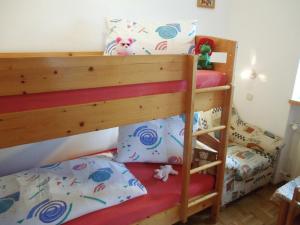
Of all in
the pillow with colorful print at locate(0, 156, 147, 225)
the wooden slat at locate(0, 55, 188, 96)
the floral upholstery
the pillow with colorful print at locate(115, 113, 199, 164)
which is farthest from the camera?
the floral upholstery

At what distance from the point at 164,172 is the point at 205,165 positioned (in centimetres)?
34

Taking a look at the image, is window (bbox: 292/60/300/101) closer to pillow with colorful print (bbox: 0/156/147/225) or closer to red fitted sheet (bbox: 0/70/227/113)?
red fitted sheet (bbox: 0/70/227/113)

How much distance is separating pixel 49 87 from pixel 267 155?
7.46 feet

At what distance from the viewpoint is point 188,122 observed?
5.28 feet

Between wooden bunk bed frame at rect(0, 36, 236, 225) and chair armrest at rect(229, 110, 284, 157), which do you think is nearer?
wooden bunk bed frame at rect(0, 36, 236, 225)

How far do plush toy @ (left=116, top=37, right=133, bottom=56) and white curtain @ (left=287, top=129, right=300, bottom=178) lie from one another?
6.47 ft

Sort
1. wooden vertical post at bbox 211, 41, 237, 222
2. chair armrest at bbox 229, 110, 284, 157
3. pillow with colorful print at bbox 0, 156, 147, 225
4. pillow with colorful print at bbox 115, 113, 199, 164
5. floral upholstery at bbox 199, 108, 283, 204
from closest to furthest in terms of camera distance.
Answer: pillow with colorful print at bbox 0, 156, 147, 225, wooden vertical post at bbox 211, 41, 237, 222, pillow with colorful print at bbox 115, 113, 199, 164, floral upholstery at bbox 199, 108, 283, 204, chair armrest at bbox 229, 110, 284, 157

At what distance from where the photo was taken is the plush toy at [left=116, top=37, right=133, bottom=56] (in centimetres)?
180

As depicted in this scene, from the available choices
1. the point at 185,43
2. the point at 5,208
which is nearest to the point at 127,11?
the point at 185,43

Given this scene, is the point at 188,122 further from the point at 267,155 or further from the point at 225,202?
the point at 267,155

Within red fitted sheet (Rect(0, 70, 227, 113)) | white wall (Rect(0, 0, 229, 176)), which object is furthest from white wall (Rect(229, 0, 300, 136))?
red fitted sheet (Rect(0, 70, 227, 113))

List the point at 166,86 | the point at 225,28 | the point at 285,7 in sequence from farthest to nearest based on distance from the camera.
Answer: the point at 225,28 → the point at 285,7 → the point at 166,86

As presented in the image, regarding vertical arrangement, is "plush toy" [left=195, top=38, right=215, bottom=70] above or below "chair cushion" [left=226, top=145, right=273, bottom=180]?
above

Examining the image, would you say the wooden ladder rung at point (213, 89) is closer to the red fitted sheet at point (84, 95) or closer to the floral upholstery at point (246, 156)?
the red fitted sheet at point (84, 95)
